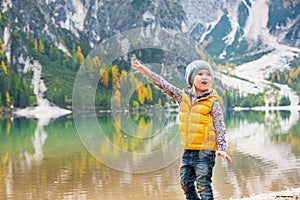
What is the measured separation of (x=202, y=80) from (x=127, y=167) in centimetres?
267

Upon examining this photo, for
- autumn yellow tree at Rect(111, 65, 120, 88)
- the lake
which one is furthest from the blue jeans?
autumn yellow tree at Rect(111, 65, 120, 88)

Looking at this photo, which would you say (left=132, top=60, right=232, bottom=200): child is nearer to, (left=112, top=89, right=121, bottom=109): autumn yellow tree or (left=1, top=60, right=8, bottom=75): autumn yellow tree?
(left=112, top=89, right=121, bottom=109): autumn yellow tree

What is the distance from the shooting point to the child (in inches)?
239

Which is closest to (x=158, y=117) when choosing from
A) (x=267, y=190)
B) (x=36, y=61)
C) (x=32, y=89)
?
(x=267, y=190)

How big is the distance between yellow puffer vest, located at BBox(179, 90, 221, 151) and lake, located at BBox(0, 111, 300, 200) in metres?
0.89

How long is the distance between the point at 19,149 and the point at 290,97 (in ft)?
579

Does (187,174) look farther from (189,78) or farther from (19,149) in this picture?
(19,149)

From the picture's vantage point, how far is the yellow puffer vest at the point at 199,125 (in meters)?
6.07

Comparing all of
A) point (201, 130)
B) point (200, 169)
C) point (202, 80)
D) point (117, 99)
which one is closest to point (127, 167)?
point (117, 99)

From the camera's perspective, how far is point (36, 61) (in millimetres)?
150375

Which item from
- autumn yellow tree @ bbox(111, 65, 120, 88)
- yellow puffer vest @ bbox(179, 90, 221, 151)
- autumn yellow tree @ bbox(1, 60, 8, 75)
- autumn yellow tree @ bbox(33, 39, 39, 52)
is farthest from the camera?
Result: autumn yellow tree @ bbox(33, 39, 39, 52)

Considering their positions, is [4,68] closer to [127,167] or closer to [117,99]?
[127,167]

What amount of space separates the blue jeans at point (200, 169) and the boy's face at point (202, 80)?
0.77 metres

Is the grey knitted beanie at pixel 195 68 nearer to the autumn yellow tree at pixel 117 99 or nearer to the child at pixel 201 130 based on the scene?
the child at pixel 201 130
